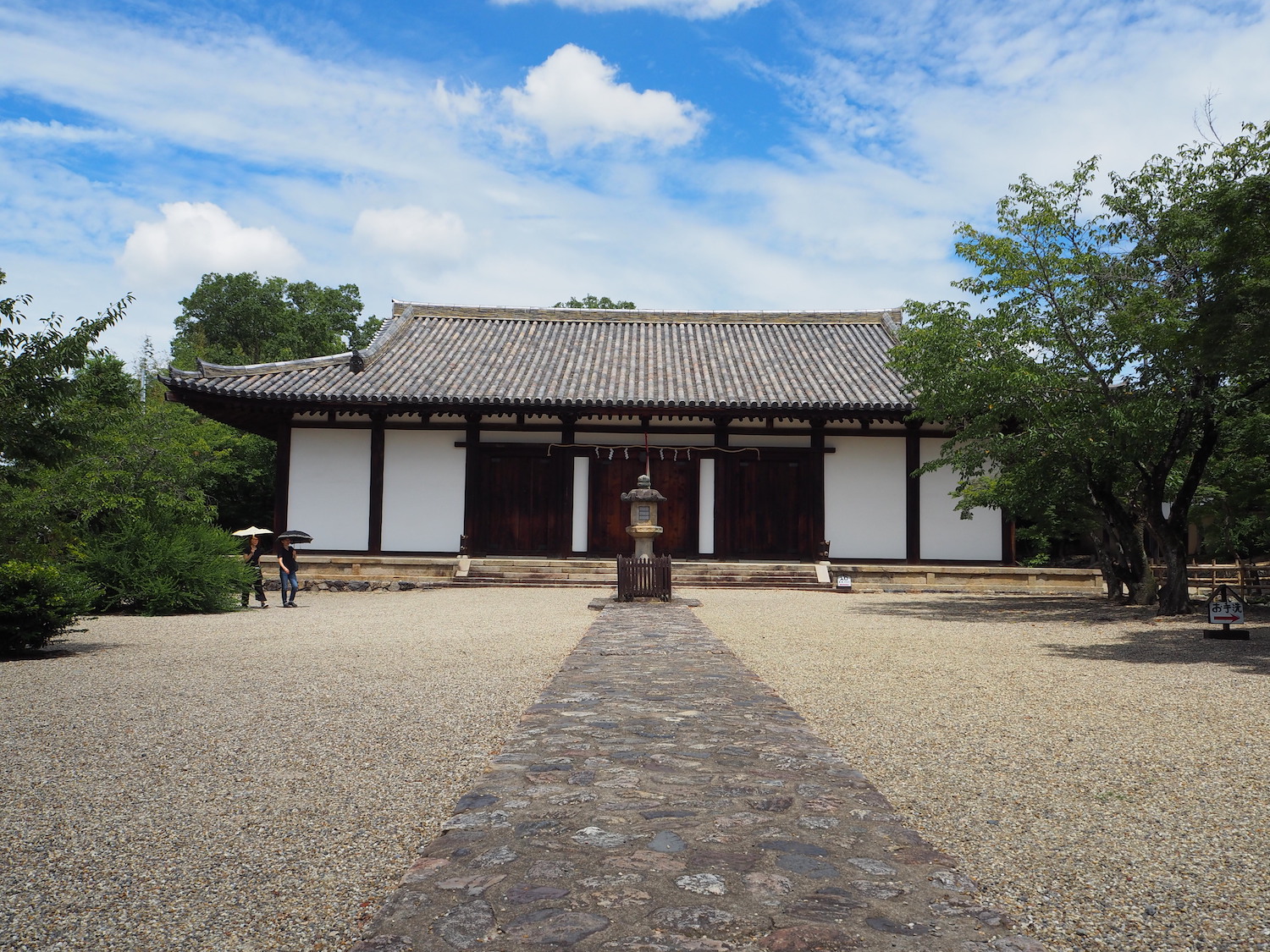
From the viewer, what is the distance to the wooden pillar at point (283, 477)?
19.6 meters

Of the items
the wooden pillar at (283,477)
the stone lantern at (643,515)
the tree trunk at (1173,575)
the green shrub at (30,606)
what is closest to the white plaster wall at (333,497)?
the wooden pillar at (283,477)

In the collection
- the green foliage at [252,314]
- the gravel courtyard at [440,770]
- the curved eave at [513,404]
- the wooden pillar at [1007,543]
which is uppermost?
the green foliage at [252,314]

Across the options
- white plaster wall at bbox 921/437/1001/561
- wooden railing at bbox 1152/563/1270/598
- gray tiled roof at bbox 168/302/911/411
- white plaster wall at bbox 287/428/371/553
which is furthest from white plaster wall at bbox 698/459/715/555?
wooden railing at bbox 1152/563/1270/598

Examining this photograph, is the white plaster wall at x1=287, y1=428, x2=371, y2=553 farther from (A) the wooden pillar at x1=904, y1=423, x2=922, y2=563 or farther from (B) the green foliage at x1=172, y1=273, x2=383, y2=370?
(B) the green foliage at x1=172, y1=273, x2=383, y2=370

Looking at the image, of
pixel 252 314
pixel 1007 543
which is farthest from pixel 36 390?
pixel 252 314

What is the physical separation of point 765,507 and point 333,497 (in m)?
9.61

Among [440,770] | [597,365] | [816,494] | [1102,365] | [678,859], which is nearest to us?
[678,859]

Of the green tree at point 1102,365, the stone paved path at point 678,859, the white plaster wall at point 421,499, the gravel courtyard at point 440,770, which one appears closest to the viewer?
the stone paved path at point 678,859

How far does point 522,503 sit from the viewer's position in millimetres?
19953

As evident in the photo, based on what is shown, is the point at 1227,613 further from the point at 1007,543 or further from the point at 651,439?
the point at 651,439

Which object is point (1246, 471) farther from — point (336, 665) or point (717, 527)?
point (336, 665)

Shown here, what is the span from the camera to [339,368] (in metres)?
20.4

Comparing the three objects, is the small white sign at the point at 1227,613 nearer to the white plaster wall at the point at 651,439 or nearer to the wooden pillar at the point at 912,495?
the wooden pillar at the point at 912,495

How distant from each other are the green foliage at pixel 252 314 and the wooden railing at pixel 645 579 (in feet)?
→ 88.3
